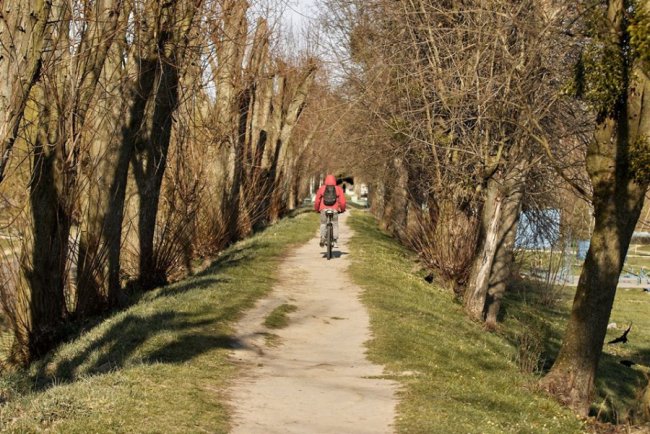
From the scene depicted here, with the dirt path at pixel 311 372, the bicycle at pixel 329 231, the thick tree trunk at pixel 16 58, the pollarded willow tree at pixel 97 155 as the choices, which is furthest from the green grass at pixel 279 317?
the thick tree trunk at pixel 16 58

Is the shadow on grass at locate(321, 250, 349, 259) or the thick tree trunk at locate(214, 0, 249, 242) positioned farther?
the thick tree trunk at locate(214, 0, 249, 242)

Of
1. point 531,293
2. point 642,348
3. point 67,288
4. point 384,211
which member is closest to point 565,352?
point 67,288

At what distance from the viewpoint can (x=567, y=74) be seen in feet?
61.3

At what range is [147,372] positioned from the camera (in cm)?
1009

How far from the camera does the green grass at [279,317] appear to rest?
1501 cm

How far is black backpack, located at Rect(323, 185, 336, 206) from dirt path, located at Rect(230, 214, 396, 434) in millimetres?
4479

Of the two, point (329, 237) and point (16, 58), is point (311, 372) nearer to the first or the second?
point (16, 58)

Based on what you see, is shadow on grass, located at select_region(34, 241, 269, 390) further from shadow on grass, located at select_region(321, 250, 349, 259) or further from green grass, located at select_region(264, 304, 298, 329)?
shadow on grass, located at select_region(321, 250, 349, 259)

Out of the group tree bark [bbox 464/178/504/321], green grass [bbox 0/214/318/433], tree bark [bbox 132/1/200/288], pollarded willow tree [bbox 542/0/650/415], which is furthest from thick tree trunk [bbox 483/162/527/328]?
tree bark [bbox 132/1/200/288]

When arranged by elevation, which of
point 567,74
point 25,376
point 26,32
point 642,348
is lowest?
point 642,348

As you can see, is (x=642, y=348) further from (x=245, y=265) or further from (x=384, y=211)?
(x=384, y=211)

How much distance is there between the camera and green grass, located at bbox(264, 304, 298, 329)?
49.2 feet

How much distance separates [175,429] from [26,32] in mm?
3613

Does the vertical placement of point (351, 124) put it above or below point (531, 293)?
above
